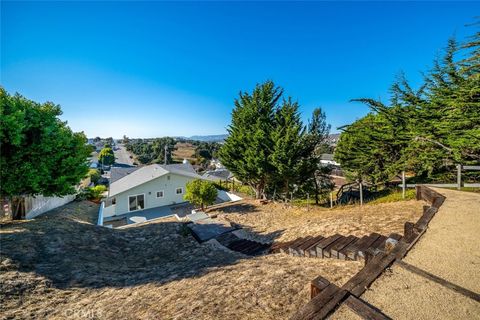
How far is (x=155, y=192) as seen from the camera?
19484mm

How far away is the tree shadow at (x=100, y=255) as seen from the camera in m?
5.12

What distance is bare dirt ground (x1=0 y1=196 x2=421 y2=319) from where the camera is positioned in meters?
3.48

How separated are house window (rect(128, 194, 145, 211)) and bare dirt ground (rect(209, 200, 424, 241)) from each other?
29.4 ft

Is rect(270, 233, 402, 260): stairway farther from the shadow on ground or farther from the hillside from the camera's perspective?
the shadow on ground

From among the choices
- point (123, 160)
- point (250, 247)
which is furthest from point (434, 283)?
point (123, 160)

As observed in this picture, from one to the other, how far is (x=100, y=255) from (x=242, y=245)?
477 cm

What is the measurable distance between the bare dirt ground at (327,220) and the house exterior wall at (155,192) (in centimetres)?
835

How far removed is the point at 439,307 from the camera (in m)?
2.37

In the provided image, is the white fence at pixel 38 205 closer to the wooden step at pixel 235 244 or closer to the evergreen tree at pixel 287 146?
the wooden step at pixel 235 244

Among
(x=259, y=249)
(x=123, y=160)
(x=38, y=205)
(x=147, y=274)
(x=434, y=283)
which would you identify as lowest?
(x=259, y=249)

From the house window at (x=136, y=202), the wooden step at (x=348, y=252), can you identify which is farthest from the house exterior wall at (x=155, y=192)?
the wooden step at (x=348, y=252)

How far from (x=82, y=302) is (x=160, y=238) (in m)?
5.32

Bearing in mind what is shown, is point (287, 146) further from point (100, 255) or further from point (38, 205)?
point (38, 205)

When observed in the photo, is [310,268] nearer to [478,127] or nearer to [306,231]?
[306,231]
